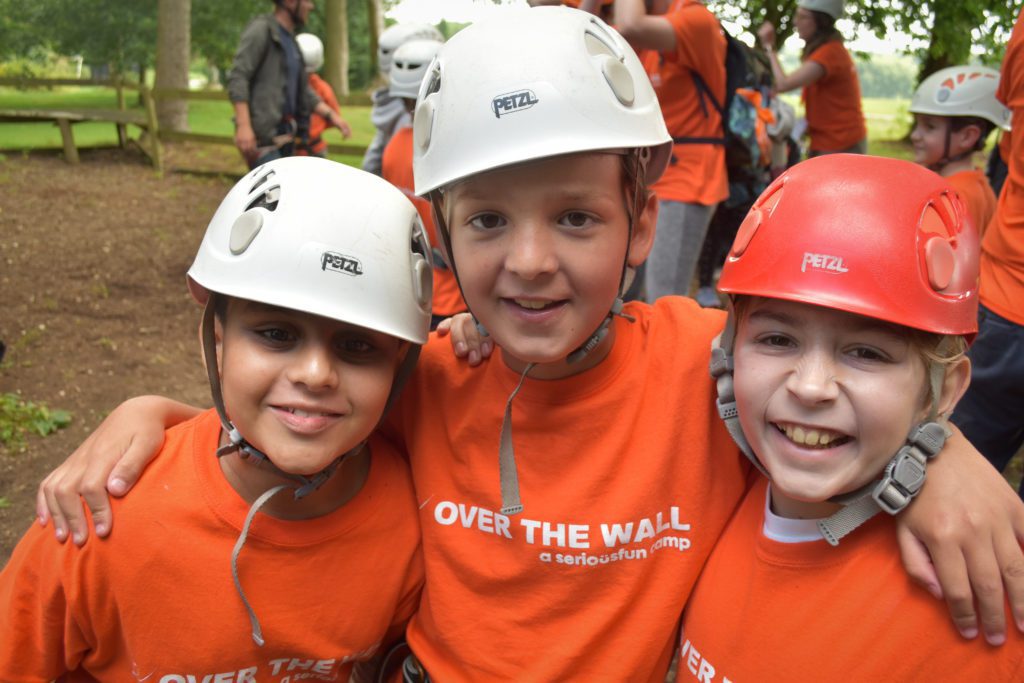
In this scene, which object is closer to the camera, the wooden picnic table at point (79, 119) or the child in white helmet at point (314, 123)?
the child in white helmet at point (314, 123)

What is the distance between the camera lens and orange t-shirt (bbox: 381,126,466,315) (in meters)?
4.54

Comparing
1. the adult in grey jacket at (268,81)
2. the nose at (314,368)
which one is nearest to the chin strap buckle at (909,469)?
the nose at (314,368)

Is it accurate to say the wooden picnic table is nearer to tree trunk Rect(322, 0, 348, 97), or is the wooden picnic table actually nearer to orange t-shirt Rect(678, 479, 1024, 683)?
tree trunk Rect(322, 0, 348, 97)

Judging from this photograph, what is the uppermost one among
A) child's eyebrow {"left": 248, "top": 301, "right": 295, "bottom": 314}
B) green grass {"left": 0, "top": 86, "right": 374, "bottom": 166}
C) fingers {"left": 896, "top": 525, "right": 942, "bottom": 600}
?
child's eyebrow {"left": 248, "top": 301, "right": 295, "bottom": 314}

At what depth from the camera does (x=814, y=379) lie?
179 centimetres

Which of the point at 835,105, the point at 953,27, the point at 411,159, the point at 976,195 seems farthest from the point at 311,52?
the point at 976,195

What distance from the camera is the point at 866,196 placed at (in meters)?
1.84

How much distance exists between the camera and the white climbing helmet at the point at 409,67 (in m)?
5.87

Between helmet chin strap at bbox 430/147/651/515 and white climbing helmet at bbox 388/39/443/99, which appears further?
white climbing helmet at bbox 388/39/443/99

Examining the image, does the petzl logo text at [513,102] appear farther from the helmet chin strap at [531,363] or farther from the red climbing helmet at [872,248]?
the red climbing helmet at [872,248]

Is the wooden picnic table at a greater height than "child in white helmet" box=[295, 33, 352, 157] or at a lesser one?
lesser

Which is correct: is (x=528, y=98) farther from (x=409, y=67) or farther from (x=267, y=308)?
(x=409, y=67)

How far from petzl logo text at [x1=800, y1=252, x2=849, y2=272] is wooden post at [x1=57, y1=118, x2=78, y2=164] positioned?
1526 cm

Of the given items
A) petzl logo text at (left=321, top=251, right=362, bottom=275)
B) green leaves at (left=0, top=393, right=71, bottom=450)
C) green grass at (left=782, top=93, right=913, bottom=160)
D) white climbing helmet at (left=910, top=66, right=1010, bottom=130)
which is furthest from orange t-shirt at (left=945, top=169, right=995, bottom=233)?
green grass at (left=782, top=93, right=913, bottom=160)
